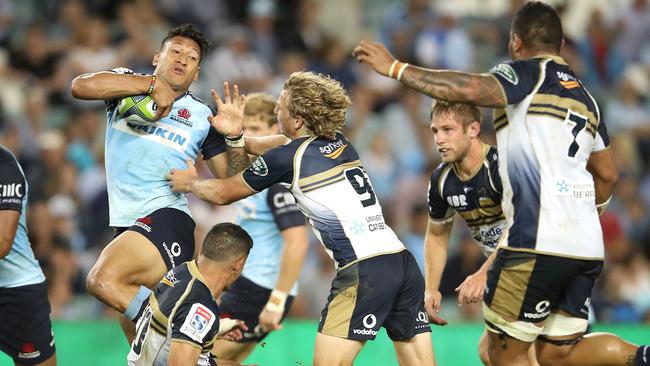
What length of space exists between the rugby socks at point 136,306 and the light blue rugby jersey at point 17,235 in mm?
1075

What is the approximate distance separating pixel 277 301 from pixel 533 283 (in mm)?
2565

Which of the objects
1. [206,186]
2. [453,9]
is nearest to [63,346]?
[206,186]

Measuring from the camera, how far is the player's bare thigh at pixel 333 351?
278 inches

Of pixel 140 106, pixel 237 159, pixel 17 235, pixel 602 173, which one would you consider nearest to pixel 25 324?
pixel 17 235

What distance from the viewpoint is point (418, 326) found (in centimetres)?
742

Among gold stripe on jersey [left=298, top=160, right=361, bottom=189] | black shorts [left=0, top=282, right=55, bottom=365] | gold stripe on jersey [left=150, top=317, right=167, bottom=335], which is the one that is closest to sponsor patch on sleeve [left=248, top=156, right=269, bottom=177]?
gold stripe on jersey [left=298, top=160, right=361, bottom=189]

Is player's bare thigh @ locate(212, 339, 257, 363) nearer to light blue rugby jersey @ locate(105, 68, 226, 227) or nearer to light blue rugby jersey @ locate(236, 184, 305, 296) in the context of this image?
light blue rugby jersey @ locate(236, 184, 305, 296)

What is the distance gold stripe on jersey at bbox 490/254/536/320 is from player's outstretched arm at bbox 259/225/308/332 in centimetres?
221

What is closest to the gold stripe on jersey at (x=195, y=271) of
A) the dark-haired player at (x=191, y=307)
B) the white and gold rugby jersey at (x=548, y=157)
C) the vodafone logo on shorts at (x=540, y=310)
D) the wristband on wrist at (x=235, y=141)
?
the dark-haired player at (x=191, y=307)

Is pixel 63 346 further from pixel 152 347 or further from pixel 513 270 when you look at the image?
pixel 513 270

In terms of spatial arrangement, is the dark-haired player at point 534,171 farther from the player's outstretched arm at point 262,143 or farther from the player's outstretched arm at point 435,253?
the player's outstretched arm at point 262,143

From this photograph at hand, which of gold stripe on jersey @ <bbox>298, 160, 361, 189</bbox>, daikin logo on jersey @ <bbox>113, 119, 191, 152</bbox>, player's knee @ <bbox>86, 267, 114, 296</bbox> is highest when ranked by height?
daikin logo on jersey @ <bbox>113, 119, 191, 152</bbox>

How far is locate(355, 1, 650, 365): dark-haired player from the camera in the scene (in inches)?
267

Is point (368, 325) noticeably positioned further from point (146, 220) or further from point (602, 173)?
point (602, 173)
